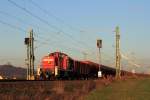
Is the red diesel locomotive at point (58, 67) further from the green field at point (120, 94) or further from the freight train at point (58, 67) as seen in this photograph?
the green field at point (120, 94)

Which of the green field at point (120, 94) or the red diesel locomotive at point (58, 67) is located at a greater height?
the red diesel locomotive at point (58, 67)

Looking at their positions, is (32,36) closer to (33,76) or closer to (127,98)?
(33,76)

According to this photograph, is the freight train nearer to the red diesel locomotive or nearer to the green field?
the red diesel locomotive

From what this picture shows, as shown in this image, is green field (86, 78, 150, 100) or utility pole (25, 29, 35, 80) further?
utility pole (25, 29, 35, 80)

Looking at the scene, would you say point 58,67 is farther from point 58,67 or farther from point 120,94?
point 120,94

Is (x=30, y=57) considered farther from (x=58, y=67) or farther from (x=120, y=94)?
(x=120, y=94)

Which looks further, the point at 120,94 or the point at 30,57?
the point at 30,57

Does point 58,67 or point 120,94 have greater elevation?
point 58,67

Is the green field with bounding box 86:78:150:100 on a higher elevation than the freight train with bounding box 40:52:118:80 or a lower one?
lower

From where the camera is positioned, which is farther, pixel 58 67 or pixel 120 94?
pixel 58 67

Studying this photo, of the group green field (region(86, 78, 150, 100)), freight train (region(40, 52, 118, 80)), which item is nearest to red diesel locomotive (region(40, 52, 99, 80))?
freight train (region(40, 52, 118, 80))

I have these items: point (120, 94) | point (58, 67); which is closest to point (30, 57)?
point (58, 67)

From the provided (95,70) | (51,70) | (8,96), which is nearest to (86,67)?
(95,70)

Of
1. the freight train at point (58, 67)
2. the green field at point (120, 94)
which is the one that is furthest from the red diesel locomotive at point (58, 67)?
the green field at point (120, 94)
